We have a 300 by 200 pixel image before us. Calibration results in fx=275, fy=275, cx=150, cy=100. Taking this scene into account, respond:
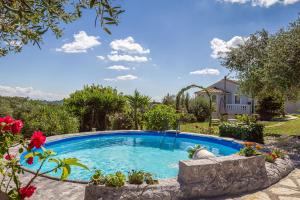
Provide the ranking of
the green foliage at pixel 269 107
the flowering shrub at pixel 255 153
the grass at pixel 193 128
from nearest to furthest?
the flowering shrub at pixel 255 153 → the grass at pixel 193 128 → the green foliage at pixel 269 107

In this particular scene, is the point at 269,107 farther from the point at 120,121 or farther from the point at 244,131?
the point at 120,121

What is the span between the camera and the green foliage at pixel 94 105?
19828 millimetres

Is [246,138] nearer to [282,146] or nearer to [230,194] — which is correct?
[282,146]

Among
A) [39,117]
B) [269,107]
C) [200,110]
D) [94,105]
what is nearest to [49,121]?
[39,117]

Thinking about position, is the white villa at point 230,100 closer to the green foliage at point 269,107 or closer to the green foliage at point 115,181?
the green foliage at point 269,107

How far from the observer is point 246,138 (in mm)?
14234

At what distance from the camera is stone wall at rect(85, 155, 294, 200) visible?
6.10 m

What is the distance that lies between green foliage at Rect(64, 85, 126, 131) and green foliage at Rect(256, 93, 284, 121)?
15812 millimetres

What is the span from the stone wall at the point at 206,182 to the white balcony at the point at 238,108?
27940mm

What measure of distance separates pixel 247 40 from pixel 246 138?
841cm

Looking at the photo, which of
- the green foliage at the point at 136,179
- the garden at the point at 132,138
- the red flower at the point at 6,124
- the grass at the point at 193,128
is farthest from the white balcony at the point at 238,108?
the red flower at the point at 6,124

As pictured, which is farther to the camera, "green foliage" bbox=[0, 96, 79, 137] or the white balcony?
the white balcony

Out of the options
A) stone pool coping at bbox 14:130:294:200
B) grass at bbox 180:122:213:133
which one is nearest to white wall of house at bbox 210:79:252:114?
grass at bbox 180:122:213:133

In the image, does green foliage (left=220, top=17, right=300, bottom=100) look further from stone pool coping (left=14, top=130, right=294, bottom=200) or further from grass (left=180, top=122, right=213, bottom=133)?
stone pool coping (left=14, top=130, right=294, bottom=200)
